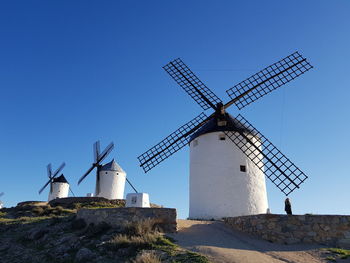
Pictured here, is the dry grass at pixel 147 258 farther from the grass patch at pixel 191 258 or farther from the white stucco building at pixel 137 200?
the white stucco building at pixel 137 200

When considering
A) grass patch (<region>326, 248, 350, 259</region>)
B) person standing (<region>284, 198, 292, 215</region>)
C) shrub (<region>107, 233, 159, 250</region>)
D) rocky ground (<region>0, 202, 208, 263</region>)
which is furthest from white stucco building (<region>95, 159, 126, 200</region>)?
grass patch (<region>326, 248, 350, 259</region>)

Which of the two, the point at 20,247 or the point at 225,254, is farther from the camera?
the point at 20,247

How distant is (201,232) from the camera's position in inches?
404

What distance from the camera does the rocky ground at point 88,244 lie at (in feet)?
25.0

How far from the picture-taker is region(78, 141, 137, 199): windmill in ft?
99.9

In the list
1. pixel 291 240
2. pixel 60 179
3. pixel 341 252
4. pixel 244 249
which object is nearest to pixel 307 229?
pixel 291 240

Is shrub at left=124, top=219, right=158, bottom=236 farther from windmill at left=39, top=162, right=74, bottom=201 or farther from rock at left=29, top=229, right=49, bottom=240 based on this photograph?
windmill at left=39, top=162, right=74, bottom=201

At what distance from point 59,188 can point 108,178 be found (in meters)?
11.5

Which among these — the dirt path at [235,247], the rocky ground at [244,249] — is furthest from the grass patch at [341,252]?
the dirt path at [235,247]

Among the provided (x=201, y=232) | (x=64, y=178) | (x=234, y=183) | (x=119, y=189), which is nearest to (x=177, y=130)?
(x=234, y=183)

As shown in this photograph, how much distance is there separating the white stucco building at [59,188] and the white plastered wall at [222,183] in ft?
93.6

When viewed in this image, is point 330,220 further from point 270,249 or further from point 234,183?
point 234,183

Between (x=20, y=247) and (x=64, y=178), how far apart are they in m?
30.9

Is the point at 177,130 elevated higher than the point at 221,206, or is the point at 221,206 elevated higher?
the point at 177,130
